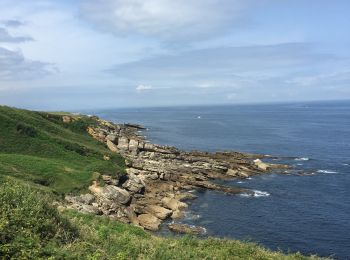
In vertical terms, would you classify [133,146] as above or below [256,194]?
above

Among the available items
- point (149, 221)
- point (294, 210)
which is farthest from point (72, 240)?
point (294, 210)

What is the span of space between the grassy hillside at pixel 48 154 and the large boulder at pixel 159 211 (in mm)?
8447

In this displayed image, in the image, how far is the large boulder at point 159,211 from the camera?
53250mm

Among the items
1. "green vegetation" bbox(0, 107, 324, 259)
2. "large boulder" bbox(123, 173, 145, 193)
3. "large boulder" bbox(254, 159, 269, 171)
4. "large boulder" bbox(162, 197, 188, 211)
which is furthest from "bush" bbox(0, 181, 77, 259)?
"large boulder" bbox(254, 159, 269, 171)

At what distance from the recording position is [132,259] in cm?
1762

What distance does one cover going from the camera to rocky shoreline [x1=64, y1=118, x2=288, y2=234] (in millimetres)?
49531

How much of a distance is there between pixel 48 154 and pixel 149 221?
2268 cm

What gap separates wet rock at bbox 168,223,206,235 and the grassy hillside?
13041 mm

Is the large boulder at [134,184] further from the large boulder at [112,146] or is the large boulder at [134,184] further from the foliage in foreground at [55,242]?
the foliage in foreground at [55,242]

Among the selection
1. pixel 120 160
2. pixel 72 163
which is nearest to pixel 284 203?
pixel 120 160

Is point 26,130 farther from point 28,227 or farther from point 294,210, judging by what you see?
point 28,227

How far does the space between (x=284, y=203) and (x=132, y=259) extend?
48605mm

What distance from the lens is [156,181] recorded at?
6856cm

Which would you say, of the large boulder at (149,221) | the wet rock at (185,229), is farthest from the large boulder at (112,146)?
the wet rock at (185,229)
